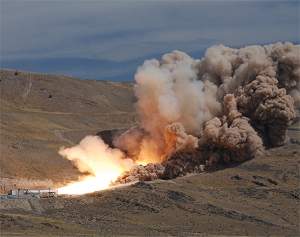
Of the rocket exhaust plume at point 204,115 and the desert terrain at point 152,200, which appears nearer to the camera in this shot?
the desert terrain at point 152,200

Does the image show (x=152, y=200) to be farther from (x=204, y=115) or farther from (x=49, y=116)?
(x=49, y=116)

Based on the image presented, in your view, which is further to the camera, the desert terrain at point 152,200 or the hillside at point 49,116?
the hillside at point 49,116

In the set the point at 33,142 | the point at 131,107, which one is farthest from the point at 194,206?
the point at 131,107

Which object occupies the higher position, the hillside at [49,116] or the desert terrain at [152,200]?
the hillside at [49,116]

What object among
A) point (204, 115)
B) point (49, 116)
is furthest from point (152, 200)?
point (49, 116)

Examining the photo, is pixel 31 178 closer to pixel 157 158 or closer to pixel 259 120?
pixel 157 158
